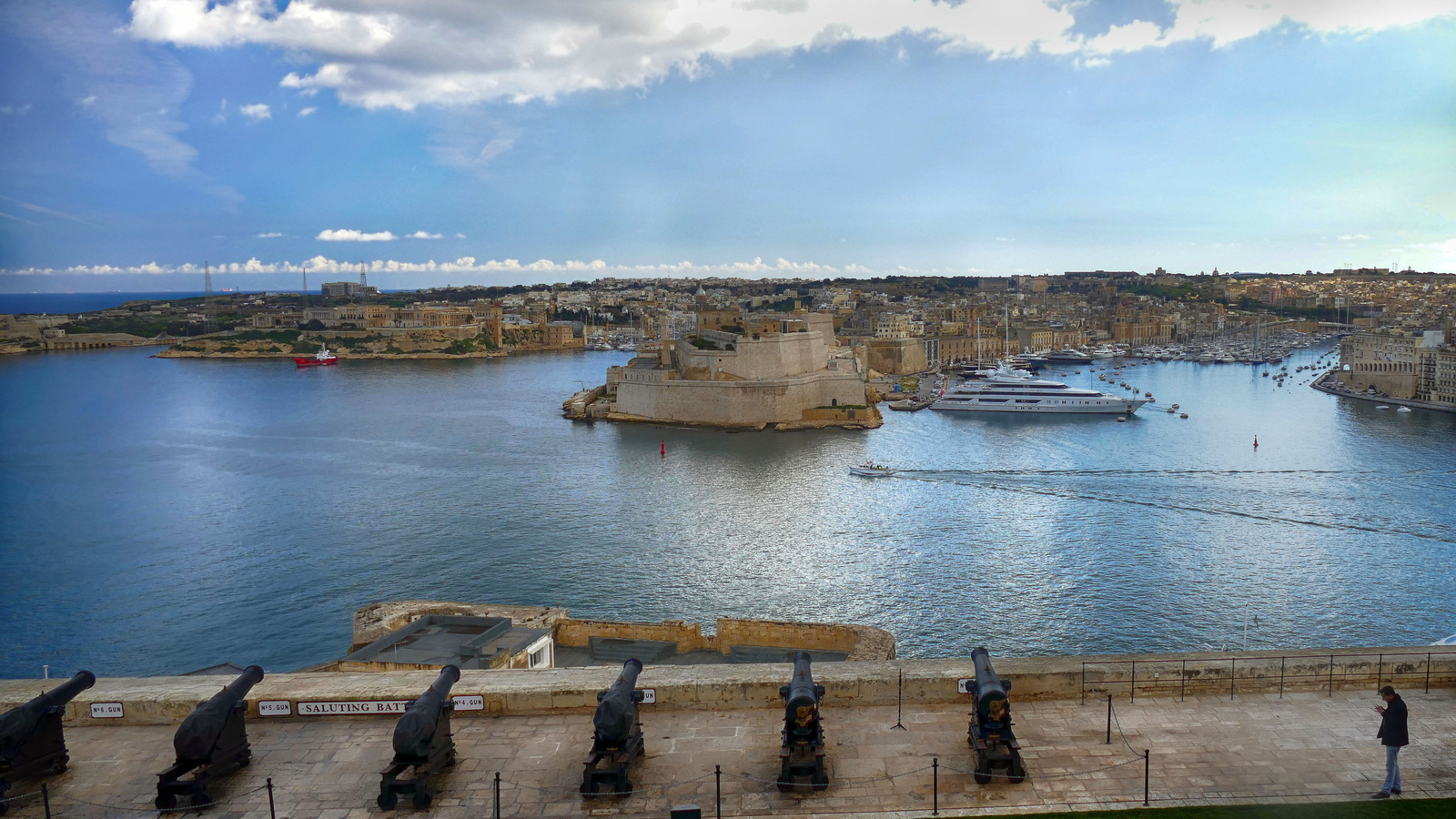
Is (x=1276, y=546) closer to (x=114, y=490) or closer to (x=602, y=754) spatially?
(x=602, y=754)

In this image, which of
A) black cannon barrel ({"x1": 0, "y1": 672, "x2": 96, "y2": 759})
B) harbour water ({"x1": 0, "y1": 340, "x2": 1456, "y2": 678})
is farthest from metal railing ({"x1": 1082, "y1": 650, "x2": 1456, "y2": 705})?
harbour water ({"x1": 0, "y1": 340, "x2": 1456, "y2": 678})

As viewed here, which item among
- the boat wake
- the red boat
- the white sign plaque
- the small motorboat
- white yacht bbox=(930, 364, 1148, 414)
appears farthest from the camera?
the red boat

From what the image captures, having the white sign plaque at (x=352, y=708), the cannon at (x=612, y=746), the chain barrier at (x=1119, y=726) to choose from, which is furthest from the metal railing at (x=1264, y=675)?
the white sign plaque at (x=352, y=708)

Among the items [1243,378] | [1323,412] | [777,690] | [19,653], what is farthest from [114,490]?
[1243,378]

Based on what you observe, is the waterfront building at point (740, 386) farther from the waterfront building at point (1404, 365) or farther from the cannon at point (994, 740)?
the cannon at point (994, 740)

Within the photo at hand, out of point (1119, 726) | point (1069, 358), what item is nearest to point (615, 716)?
point (1119, 726)

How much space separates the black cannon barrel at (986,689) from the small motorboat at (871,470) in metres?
14.6

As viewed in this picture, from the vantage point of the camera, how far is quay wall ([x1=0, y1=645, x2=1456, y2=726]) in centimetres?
333

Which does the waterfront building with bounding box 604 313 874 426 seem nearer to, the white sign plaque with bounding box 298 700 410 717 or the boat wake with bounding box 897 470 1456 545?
the boat wake with bounding box 897 470 1456 545

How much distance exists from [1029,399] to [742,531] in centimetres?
1657

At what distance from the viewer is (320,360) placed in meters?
48.1

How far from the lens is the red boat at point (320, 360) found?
154 ft

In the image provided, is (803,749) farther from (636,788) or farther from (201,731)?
(201,731)

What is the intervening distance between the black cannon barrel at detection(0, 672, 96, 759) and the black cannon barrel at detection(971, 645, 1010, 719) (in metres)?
2.90
